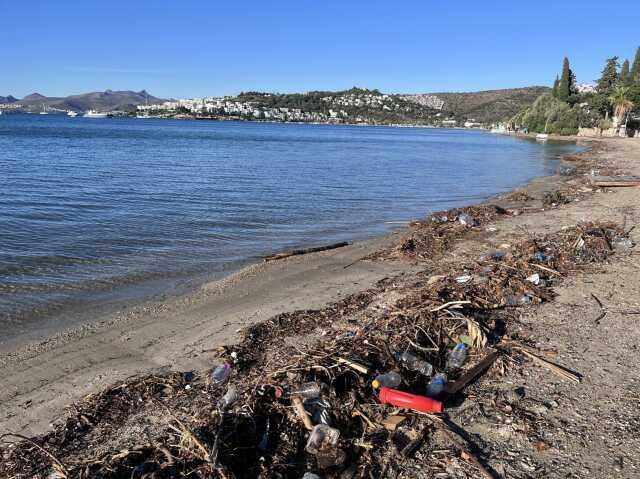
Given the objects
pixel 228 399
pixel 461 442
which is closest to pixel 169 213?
pixel 228 399

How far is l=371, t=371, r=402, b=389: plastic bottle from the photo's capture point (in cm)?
479

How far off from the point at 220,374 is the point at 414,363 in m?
2.19

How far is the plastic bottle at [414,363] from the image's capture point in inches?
206

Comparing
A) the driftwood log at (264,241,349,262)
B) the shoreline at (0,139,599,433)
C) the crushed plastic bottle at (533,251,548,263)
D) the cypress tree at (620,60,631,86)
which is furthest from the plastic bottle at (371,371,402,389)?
the cypress tree at (620,60,631,86)

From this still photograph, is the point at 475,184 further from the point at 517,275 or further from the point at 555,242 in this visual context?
the point at 517,275

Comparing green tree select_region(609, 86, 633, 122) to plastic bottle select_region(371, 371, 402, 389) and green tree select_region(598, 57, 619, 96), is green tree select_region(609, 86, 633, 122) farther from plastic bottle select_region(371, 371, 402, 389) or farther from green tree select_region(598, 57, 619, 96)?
plastic bottle select_region(371, 371, 402, 389)

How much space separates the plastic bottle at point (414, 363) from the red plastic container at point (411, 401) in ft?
2.40

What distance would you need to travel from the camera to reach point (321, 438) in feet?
13.4

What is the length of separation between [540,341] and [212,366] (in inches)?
160

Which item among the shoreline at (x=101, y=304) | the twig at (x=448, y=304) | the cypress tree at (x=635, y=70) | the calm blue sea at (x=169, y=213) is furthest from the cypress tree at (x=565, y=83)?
the twig at (x=448, y=304)

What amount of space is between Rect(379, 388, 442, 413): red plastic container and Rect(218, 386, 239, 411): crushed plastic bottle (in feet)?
4.67

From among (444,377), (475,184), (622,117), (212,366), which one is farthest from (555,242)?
(622,117)

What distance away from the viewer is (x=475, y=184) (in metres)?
28.2

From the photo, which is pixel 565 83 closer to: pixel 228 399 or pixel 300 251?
pixel 300 251
